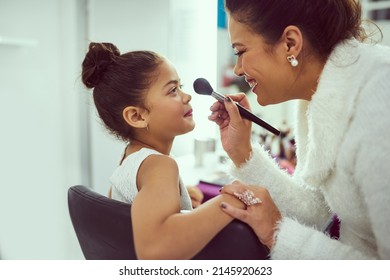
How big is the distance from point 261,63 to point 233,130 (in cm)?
18

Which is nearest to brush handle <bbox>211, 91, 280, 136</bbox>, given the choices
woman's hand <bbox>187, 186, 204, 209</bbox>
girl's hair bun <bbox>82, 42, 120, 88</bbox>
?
girl's hair bun <bbox>82, 42, 120, 88</bbox>

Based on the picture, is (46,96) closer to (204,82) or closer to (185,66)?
(185,66)

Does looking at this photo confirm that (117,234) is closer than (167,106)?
Yes

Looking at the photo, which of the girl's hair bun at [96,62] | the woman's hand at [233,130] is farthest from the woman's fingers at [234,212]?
the girl's hair bun at [96,62]

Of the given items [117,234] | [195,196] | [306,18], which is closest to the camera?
[117,234]

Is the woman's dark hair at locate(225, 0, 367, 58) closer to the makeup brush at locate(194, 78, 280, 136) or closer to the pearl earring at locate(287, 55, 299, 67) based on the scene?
the pearl earring at locate(287, 55, 299, 67)

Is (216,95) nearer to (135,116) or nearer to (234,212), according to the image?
(135,116)

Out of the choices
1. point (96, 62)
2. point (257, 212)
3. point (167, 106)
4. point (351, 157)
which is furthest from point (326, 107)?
point (96, 62)

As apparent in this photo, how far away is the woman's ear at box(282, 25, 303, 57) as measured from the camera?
0.65 meters

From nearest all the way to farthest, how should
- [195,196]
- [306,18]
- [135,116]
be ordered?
1. [306,18]
2. [135,116]
3. [195,196]

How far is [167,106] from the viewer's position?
76cm

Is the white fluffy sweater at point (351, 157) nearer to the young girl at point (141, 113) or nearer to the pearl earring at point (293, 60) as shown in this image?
the pearl earring at point (293, 60)
